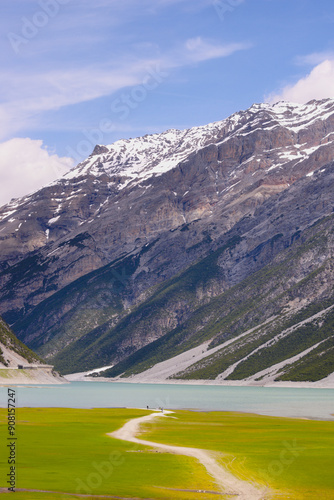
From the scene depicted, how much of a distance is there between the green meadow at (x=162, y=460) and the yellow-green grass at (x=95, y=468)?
50mm

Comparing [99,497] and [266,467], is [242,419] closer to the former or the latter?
[266,467]

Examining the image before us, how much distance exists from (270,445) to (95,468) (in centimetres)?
2299

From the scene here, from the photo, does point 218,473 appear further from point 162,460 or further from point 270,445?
point 270,445

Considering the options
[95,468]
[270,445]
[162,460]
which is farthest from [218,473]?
[270,445]

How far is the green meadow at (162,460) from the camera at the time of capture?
4453 cm

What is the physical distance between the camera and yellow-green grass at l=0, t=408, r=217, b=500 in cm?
4397

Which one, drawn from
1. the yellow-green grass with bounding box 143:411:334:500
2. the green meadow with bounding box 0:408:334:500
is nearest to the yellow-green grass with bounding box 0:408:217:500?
the green meadow with bounding box 0:408:334:500

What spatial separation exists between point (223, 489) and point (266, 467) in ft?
30.5

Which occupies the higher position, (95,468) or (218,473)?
(95,468)

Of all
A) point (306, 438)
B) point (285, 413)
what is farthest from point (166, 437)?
point (285, 413)

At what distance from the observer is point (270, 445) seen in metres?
69.1

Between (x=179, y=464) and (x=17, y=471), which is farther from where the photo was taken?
(x=179, y=464)

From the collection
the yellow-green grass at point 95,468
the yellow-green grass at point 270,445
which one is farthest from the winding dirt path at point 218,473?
the yellow-green grass at point 270,445

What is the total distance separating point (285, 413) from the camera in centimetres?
12450
